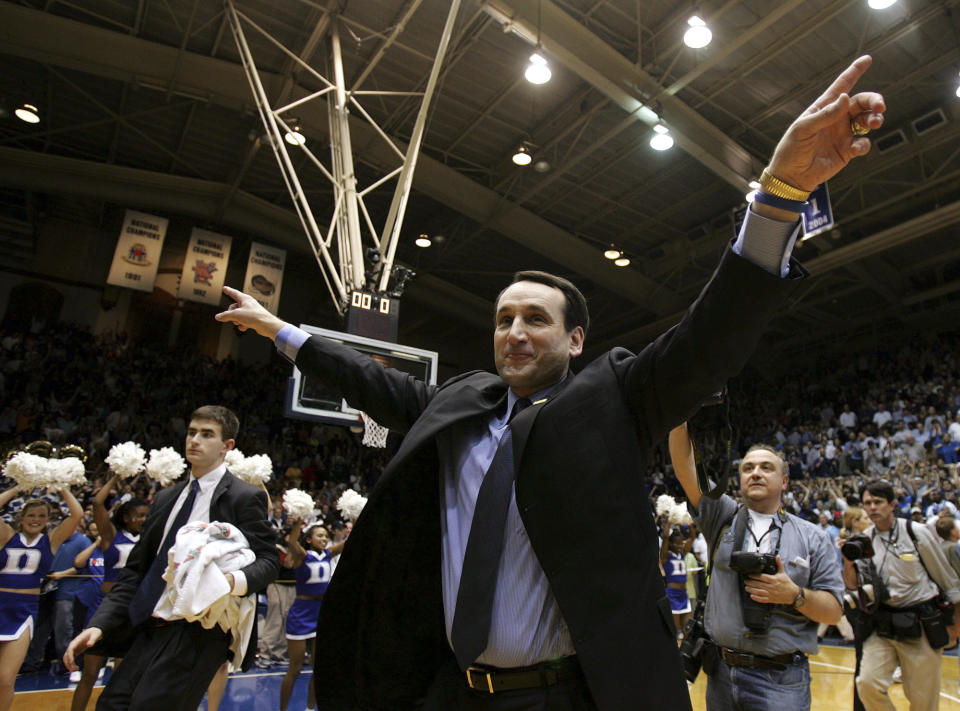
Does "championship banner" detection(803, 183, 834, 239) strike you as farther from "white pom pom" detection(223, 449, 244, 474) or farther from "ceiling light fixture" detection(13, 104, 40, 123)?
"ceiling light fixture" detection(13, 104, 40, 123)

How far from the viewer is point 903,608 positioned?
16.0ft

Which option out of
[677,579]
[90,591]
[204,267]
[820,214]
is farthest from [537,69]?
[204,267]

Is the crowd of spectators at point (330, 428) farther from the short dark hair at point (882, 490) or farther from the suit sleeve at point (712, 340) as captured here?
the suit sleeve at point (712, 340)

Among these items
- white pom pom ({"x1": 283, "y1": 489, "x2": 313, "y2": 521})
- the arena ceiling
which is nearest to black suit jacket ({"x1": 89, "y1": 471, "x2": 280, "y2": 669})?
white pom pom ({"x1": 283, "y1": 489, "x2": 313, "y2": 521})

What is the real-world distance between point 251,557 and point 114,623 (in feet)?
2.25

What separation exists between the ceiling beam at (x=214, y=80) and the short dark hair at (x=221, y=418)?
432 inches

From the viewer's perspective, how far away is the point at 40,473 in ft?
16.6

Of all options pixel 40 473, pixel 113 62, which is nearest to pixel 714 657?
pixel 40 473

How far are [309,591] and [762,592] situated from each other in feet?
18.5

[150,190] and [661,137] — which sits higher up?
[150,190]

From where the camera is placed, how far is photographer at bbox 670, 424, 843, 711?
9.86 feet

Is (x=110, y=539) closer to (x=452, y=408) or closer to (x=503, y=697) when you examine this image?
(x=452, y=408)

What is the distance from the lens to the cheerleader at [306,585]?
22.3ft

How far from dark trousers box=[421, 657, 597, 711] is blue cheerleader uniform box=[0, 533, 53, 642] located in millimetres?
4739
